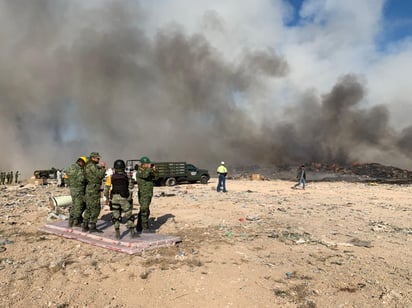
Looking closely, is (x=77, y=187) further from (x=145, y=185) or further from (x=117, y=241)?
(x=117, y=241)

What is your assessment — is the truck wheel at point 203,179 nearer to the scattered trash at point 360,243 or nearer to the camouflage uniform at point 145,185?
the camouflage uniform at point 145,185

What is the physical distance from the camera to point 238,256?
5.90m

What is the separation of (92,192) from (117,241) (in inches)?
54.0

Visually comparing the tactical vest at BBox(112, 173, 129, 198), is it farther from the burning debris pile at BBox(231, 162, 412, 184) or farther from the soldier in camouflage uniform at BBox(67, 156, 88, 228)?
the burning debris pile at BBox(231, 162, 412, 184)

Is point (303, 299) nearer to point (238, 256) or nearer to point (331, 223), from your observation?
point (238, 256)

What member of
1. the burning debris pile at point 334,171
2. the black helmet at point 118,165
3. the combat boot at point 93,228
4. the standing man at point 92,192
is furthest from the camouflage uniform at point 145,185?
the burning debris pile at point 334,171

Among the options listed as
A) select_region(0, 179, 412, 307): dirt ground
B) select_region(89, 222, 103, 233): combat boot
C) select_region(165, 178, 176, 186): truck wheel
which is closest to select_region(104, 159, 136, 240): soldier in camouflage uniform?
select_region(0, 179, 412, 307): dirt ground

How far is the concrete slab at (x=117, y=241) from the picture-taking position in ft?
19.5

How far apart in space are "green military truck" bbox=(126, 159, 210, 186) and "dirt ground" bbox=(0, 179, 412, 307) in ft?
38.5

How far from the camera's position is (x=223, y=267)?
5320 mm

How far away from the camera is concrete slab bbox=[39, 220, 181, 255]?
5.95 metres

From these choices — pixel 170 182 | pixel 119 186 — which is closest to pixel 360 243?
pixel 119 186

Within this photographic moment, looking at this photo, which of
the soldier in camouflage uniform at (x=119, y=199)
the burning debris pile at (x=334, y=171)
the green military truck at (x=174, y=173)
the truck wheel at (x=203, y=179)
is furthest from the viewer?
the burning debris pile at (x=334, y=171)

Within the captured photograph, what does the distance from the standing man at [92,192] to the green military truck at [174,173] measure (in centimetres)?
1272
